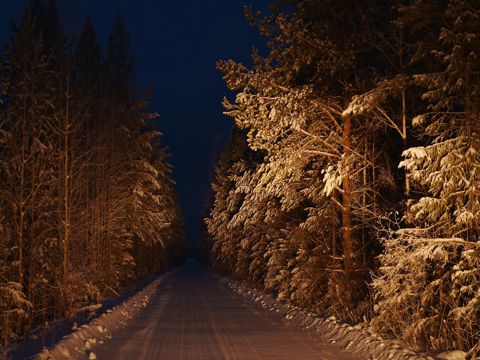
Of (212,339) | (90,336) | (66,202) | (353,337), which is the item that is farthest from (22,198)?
(353,337)

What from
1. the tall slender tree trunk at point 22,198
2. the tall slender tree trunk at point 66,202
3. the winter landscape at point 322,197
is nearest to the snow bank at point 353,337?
the winter landscape at point 322,197

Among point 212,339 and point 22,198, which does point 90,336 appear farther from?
point 22,198

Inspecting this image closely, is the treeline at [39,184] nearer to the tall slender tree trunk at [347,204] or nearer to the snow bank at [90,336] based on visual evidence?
the snow bank at [90,336]

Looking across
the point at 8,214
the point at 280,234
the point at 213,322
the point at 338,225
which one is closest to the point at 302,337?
the point at 213,322

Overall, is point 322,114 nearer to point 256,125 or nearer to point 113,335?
point 256,125

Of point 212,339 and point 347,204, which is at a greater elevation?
point 347,204

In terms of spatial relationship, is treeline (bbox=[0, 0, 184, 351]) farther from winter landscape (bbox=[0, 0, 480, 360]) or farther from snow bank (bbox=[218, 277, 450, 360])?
snow bank (bbox=[218, 277, 450, 360])

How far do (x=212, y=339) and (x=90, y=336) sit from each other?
8.52ft

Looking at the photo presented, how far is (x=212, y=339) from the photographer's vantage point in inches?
516

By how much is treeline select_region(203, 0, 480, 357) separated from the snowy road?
1.61 metres

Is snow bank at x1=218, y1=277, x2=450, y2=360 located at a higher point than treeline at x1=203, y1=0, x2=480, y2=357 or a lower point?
lower

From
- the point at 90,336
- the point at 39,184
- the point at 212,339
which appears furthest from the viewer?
the point at 39,184

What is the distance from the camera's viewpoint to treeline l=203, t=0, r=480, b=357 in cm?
980

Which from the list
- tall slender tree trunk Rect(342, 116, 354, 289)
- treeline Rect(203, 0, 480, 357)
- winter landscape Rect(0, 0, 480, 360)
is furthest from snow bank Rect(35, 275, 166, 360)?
tall slender tree trunk Rect(342, 116, 354, 289)
